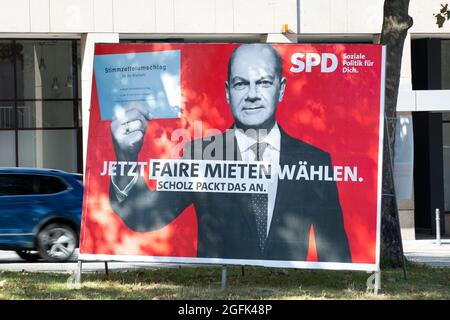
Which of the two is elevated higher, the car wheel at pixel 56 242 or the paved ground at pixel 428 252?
the car wheel at pixel 56 242

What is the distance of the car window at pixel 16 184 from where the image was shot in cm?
1920

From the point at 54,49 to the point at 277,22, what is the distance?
6.20m

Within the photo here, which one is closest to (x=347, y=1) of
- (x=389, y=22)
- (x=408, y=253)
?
(x=408, y=253)

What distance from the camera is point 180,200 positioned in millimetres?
12820

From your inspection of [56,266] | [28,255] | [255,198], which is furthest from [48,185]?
[255,198]

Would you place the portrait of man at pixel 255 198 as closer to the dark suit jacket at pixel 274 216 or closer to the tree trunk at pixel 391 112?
the dark suit jacket at pixel 274 216

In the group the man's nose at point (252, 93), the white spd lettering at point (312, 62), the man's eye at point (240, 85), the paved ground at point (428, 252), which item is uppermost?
the white spd lettering at point (312, 62)

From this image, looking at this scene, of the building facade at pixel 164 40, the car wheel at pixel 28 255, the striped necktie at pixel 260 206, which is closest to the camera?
the striped necktie at pixel 260 206

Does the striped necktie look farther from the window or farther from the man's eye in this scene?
the window

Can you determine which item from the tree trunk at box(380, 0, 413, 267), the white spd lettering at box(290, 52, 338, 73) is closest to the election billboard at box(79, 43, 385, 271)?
the white spd lettering at box(290, 52, 338, 73)

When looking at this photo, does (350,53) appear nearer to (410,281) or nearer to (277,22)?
(410,281)

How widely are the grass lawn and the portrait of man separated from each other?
555 mm

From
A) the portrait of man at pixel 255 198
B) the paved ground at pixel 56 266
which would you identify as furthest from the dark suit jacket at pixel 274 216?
the paved ground at pixel 56 266

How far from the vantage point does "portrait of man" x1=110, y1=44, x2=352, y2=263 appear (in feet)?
41.0
